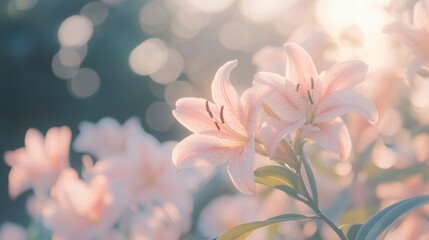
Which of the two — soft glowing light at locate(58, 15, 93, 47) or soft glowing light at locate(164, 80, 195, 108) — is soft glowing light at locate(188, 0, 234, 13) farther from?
soft glowing light at locate(58, 15, 93, 47)

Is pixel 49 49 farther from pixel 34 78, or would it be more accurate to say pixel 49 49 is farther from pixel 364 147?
pixel 364 147

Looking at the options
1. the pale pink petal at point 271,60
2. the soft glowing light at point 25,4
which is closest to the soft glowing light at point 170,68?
the soft glowing light at point 25,4

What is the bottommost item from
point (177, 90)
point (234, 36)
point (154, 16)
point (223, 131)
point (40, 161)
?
point (177, 90)

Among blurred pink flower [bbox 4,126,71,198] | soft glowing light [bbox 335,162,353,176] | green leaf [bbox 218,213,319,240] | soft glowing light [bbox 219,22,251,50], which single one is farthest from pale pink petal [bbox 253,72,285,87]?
soft glowing light [bbox 219,22,251,50]

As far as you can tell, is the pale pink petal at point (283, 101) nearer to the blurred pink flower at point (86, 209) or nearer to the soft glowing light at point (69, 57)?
the blurred pink flower at point (86, 209)

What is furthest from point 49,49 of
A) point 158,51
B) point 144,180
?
point 144,180

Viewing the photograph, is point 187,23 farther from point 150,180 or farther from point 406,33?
point 406,33

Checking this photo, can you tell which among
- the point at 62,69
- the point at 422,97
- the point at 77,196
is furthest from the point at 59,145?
the point at 62,69
